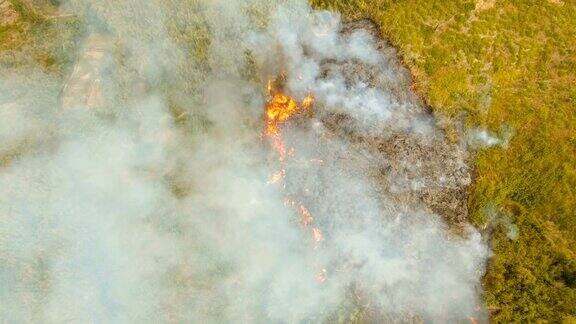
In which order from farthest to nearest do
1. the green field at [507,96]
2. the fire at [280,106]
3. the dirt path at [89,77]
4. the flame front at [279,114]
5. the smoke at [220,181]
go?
the fire at [280,106]
the green field at [507,96]
the flame front at [279,114]
the dirt path at [89,77]
the smoke at [220,181]

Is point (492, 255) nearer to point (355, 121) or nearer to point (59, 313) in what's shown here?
point (355, 121)

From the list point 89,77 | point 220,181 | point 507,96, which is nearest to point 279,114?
point 220,181

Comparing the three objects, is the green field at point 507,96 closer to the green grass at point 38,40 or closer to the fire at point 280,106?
the green grass at point 38,40

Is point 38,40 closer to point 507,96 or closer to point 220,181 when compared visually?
point 220,181

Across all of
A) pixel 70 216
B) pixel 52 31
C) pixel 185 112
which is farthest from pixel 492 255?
pixel 52 31

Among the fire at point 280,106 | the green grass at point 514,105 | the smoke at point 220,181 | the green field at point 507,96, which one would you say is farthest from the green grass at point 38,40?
the green grass at point 514,105
